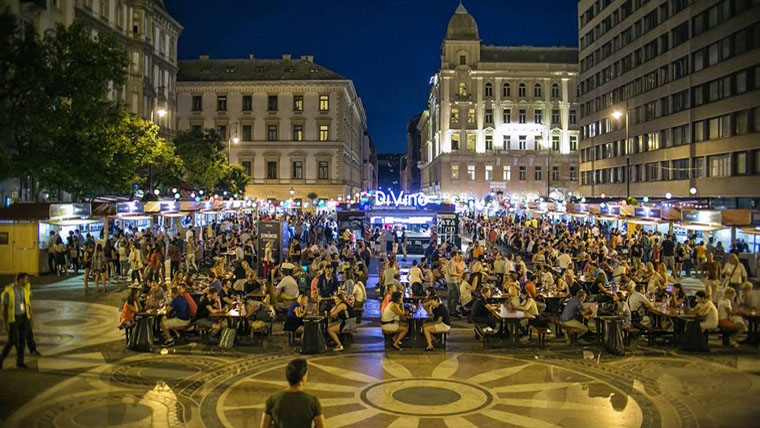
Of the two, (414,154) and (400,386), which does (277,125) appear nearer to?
(400,386)

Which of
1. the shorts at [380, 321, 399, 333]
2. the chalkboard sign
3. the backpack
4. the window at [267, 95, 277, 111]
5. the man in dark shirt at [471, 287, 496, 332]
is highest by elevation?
the window at [267, 95, 277, 111]

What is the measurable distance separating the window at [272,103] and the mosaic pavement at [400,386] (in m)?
62.3

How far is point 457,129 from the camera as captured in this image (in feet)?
279

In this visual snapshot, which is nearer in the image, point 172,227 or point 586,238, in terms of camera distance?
point 586,238

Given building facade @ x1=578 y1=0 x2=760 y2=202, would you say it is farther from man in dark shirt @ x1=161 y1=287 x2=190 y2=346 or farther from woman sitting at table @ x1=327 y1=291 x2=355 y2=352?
man in dark shirt @ x1=161 y1=287 x2=190 y2=346

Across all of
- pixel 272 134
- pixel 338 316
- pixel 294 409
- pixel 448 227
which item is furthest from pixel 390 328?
pixel 272 134

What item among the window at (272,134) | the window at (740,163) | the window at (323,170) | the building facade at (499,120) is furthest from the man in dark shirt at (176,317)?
the building facade at (499,120)

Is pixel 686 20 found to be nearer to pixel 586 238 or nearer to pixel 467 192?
pixel 586 238

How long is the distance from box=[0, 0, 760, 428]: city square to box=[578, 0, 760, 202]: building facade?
0.72 feet

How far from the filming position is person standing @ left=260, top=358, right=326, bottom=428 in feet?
16.8

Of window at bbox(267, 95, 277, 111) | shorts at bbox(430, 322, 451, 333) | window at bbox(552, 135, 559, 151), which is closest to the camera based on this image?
shorts at bbox(430, 322, 451, 333)

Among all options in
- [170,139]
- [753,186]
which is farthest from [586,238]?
[170,139]

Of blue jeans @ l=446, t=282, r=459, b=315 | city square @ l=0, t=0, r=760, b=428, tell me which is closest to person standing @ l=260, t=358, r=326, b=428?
city square @ l=0, t=0, r=760, b=428

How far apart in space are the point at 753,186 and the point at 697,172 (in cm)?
714
